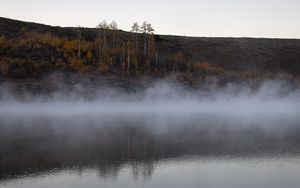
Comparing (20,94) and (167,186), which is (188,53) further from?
(167,186)

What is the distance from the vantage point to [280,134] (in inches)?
1177

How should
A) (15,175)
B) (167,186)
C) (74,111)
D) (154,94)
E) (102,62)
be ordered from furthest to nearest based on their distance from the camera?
1. (102,62)
2. (154,94)
3. (74,111)
4. (15,175)
5. (167,186)

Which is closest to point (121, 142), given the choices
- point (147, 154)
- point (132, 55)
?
point (147, 154)

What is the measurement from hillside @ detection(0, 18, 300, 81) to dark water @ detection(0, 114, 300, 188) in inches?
853

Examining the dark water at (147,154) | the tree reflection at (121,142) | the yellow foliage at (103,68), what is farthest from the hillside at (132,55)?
the dark water at (147,154)

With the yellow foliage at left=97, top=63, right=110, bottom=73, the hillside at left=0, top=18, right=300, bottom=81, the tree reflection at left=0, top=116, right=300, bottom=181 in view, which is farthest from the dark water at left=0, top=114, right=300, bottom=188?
the hillside at left=0, top=18, right=300, bottom=81

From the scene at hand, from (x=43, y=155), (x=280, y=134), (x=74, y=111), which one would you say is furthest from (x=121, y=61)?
(x=43, y=155)

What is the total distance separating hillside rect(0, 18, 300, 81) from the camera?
57.0m

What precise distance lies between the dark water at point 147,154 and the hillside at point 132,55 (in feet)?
71.1

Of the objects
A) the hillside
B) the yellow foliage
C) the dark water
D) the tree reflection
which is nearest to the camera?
the dark water

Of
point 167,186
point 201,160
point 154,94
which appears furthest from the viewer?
point 154,94

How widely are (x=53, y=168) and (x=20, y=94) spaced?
3120 cm

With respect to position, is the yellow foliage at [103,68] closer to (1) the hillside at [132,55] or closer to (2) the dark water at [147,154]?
(1) the hillside at [132,55]

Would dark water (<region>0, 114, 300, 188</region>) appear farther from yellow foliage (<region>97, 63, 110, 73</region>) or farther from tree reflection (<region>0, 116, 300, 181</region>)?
yellow foliage (<region>97, 63, 110, 73</region>)
